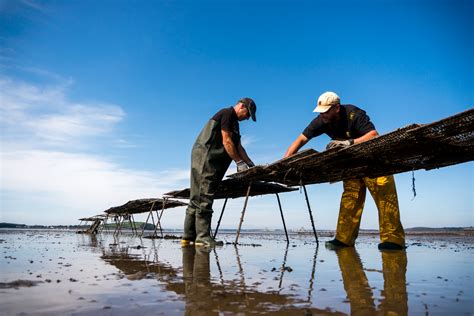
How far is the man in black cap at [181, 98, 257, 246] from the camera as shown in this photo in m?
5.59

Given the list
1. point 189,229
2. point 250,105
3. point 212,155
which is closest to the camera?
point 250,105

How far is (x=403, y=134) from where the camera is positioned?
3773mm

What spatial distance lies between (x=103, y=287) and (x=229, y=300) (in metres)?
0.79

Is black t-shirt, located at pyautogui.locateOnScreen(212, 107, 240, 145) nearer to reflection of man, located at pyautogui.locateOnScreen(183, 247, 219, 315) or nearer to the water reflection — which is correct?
reflection of man, located at pyautogui.locateOnScreen(183, 247, 219, 315)

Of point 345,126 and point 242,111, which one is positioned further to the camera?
point 242,111

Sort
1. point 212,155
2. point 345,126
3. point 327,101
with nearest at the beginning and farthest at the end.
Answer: point 327,101
point 345,126
point 212,155

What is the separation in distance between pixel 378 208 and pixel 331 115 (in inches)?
66.1

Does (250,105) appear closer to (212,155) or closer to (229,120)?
(229,120)

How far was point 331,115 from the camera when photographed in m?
5.48

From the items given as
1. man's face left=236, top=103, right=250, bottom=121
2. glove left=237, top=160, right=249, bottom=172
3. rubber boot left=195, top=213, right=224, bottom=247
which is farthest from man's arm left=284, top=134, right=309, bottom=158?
rubber boot left=195, top=213, right=224, bottom=247

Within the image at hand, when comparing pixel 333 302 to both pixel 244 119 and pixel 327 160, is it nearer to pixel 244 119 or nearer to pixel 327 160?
pixel 327 160

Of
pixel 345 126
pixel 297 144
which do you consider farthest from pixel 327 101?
pixel 297 144

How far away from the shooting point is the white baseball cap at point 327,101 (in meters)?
5.41

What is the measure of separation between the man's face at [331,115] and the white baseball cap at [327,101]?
6cm
